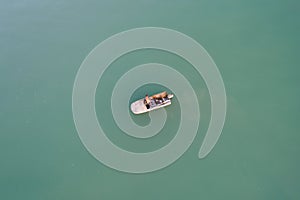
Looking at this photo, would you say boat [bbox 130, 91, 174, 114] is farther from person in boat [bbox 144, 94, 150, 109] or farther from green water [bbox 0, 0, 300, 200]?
green water [bbox 0, 0, 300, 200]

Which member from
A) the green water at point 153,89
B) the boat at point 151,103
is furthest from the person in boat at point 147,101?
the green water at point 153,89

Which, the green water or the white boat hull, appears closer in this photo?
the green water

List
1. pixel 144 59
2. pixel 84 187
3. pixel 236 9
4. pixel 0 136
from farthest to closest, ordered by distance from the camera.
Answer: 1. pixel 236 9
2. pixel 144 59
3. pixel 0 136
4. pixel 84 187

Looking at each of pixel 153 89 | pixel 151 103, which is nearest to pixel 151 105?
pixel 151 103

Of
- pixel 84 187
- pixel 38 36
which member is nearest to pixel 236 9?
pixel 38 36

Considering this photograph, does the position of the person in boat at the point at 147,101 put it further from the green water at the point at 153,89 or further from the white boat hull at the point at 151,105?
the green water at the point at 153,89

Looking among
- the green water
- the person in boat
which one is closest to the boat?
the person in boat

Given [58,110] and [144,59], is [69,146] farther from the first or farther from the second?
[144,59]
